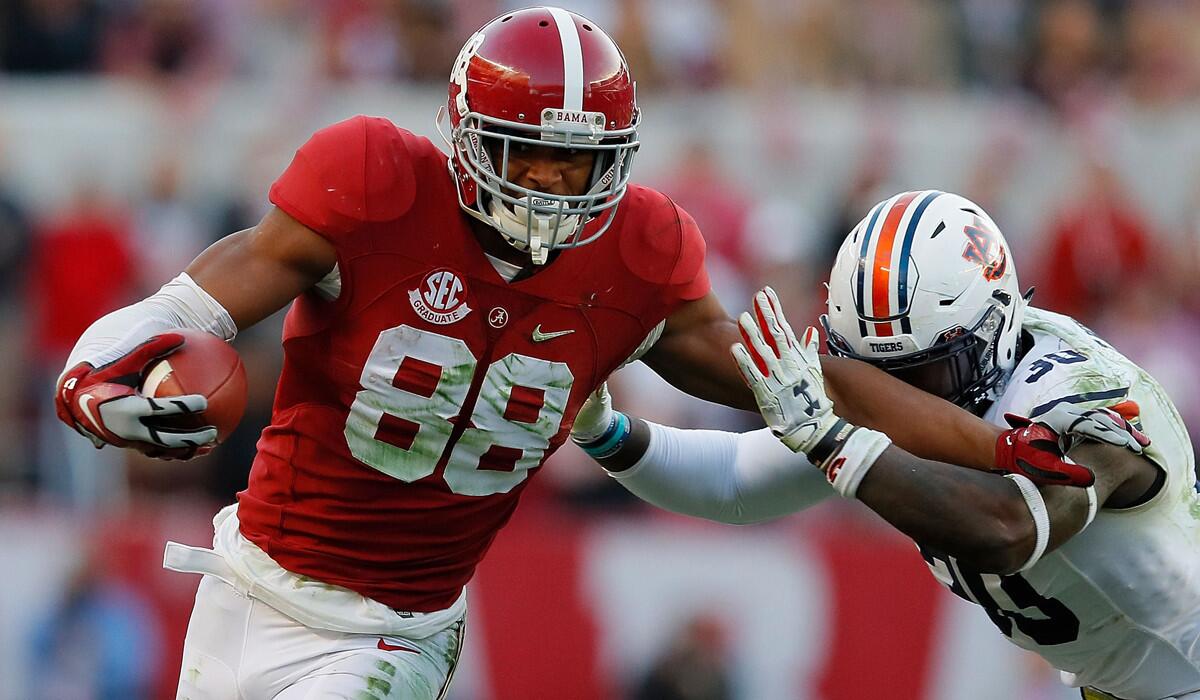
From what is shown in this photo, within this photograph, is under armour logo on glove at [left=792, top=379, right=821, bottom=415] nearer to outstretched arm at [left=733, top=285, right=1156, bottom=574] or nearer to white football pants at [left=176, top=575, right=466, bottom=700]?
outstretched arm at [left=733, top=285, right=1156, bottom=574]

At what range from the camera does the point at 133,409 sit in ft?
10.9

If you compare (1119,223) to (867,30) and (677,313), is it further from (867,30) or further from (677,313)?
(677,313)

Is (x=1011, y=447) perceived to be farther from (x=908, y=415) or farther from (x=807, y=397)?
(x=807, y=397)

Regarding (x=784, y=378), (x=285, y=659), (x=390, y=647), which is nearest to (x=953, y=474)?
(x=784, y=378)

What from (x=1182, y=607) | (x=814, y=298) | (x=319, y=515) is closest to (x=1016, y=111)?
(x=814, y=298)

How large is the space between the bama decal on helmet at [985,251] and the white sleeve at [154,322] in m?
1.66

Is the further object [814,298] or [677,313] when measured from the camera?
[814,298]

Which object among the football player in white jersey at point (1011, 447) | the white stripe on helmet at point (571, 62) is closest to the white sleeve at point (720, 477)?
the football player in white jersey at point (1011, 447)

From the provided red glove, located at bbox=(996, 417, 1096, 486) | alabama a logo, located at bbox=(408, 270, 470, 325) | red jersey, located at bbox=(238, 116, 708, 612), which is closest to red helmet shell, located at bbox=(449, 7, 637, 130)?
red jersey, located at bbox=(238, 116, 708, 612)

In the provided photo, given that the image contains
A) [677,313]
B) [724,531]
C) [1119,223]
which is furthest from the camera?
[1119,223]

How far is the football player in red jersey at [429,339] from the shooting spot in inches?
147

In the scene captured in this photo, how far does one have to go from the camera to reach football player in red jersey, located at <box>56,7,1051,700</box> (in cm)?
373

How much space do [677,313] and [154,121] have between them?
16.6 feet

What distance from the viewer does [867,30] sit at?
9914 mm
